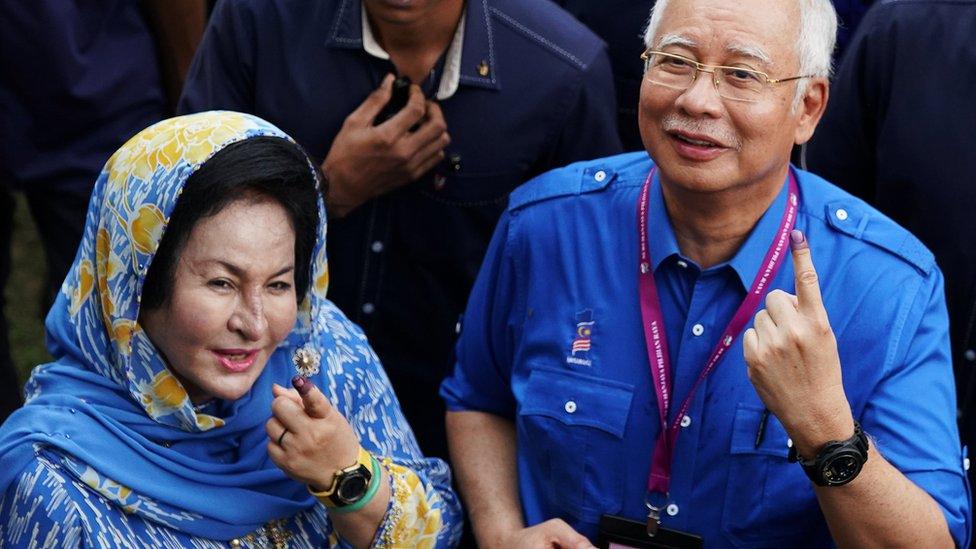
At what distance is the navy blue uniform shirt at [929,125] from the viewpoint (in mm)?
3715

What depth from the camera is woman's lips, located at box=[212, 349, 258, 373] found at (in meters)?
3.00

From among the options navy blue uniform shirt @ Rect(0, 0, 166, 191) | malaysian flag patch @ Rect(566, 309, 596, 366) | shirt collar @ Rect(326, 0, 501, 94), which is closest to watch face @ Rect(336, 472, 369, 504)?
malaysian flag patch @ Rect(566, 309, 596, 366)

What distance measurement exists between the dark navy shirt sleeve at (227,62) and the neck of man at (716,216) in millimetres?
1352

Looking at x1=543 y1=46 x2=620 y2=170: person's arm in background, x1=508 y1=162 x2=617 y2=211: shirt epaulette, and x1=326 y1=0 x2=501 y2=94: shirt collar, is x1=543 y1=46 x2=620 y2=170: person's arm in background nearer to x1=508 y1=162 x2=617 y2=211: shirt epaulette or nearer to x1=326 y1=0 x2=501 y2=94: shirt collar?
x1=326 y1=0 x2=501 y2=94: shirt collar

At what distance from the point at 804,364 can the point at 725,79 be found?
628 millimetres

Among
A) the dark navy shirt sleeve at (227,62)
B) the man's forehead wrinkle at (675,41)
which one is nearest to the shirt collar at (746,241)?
the man's forehead wrinkle at (675,41)

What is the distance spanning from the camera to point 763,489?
299 cm

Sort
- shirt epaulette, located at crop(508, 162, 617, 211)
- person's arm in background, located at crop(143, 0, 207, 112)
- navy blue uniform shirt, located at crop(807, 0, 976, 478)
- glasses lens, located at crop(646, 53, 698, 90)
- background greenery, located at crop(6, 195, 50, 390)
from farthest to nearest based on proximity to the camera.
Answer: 1. background greenery, located at crop(6, 195, 50, 390)
2. person's arm in background, located at crop(143, 0, 207, 112)
3. navy blue uniform shirt, located at crop(807, 0, 976, 478)
4. shirt epaulette, located at crop(508, 162, 617, 211)
5. glasses lens, located at crop(646, 53, 698, 90)

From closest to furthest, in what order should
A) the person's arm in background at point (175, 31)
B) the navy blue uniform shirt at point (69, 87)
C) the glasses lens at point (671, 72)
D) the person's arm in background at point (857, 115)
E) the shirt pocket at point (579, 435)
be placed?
the glasses lens at point (671, 72) < the shirt pocket at point (579, 435) < the person's arm in background at point (857, 115) < the navy blue uniform shirt at point (69, 87) < the person's arm in background at point (175, 31)

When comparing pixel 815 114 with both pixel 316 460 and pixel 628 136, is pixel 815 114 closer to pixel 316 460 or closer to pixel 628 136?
pixel 316 460

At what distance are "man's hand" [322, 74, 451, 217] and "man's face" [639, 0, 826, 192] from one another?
1.01 m

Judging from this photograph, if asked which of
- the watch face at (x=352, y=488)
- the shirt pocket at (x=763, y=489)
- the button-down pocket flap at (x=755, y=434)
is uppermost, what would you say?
the button-down pocket flap at (x=755, y=434)

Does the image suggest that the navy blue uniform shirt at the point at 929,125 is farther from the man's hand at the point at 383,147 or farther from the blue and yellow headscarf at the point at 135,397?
the blue and yellow headscarf at the point at 135,397

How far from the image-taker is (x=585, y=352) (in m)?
3.15
